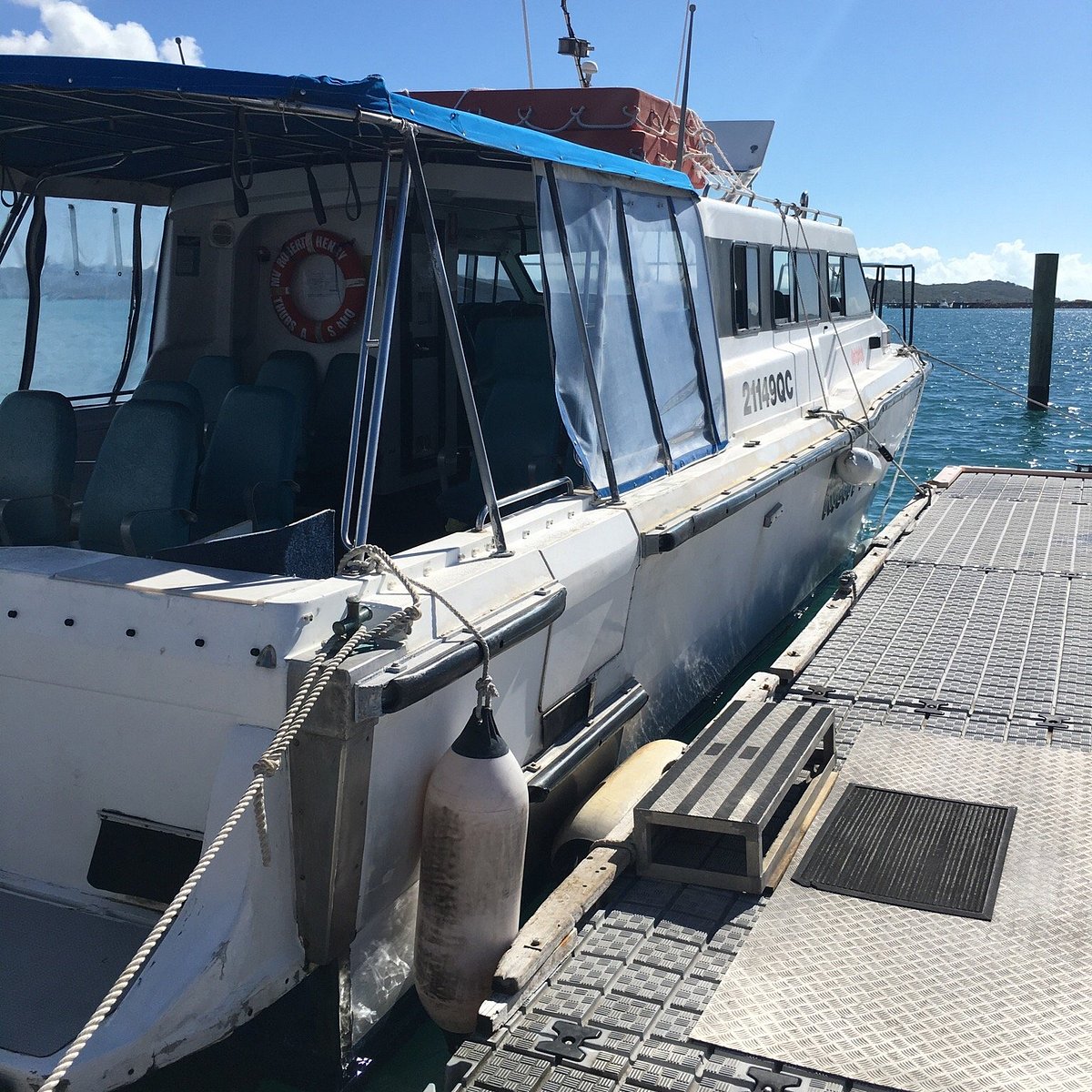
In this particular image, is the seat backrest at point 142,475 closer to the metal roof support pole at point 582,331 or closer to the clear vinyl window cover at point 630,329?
the clear vinyl window cover at point 630,329

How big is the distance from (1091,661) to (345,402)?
3735 mm

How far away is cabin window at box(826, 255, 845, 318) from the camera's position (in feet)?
28.0

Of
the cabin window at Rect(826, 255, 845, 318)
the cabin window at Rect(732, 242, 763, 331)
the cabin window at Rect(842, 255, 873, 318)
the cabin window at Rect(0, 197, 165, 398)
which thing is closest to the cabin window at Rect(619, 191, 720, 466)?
the cabin window at Rect(732, 242, 763, 331)

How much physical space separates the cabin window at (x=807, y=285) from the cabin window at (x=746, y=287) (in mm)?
916

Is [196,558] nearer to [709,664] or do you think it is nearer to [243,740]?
[243,740]

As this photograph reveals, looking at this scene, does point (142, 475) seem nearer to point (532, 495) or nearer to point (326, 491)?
point (532, 495)

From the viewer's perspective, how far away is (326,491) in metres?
6.10

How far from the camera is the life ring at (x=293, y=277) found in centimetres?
609

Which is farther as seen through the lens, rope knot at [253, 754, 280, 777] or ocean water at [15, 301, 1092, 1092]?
ocean water at [15, 301, 1092, 1092]

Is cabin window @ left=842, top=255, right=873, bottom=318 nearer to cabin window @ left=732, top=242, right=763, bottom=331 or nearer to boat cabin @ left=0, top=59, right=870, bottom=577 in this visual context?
boat cabin @ left=0, top=59, right=870, bottom=577

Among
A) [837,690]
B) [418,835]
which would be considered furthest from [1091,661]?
[418,835]

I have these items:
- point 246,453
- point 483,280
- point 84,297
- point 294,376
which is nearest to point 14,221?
point 84,297

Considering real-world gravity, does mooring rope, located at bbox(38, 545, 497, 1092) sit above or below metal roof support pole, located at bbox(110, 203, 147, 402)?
below

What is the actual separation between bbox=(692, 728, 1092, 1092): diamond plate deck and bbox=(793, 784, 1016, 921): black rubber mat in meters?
0.05
